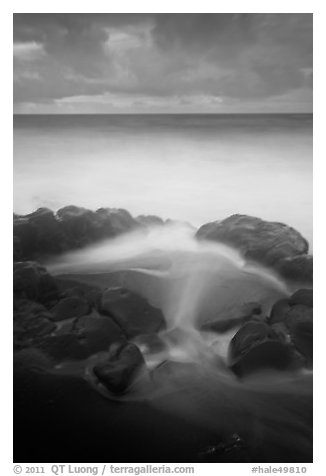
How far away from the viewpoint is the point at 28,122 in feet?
13.1

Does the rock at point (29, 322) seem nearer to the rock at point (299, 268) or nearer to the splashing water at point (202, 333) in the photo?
the splashing water at point (202, 333)

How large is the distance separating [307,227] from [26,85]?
2.51m

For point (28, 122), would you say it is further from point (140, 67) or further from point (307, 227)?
point (307, 227)

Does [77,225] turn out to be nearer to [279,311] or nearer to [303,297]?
[279,311]

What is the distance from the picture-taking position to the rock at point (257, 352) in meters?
3.58

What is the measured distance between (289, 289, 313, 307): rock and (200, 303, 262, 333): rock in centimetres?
28

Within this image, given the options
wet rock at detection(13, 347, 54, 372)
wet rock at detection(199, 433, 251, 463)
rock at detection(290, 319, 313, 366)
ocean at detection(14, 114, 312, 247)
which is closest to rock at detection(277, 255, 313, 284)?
ocean at detection(14, 114, 312, 247)

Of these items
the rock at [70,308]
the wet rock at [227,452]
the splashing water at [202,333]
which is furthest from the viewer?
the rock at [70,308]

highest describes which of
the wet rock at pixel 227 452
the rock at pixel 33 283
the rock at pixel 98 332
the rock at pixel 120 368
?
the rock at pixel 33 283

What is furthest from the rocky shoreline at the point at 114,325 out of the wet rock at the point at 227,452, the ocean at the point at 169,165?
the ocean at the point at 169,165

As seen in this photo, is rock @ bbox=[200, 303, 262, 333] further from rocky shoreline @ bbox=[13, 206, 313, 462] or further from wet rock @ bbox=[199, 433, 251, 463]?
wet rock @ bbox=[199, 433, 251, 463]

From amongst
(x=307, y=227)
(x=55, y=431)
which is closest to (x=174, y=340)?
(x=55, y=431)

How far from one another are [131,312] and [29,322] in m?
0.77

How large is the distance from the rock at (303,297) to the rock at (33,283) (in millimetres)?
1851
